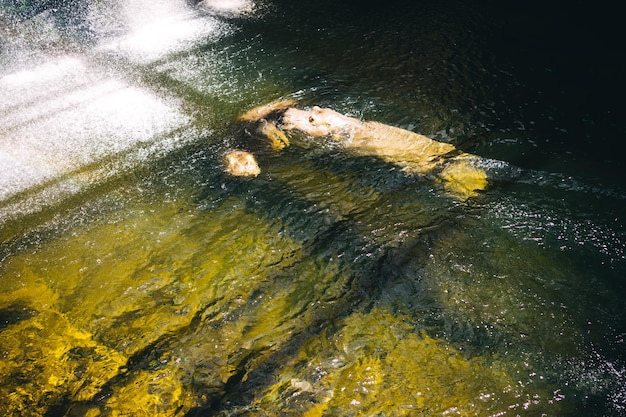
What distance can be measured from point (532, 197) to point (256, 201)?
1923 mm

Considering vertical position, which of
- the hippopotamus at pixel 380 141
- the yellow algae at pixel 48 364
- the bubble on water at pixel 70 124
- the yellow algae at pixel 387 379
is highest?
the bubble on water at pixel 70 124

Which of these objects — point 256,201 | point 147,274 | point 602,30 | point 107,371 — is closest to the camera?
point 107,371

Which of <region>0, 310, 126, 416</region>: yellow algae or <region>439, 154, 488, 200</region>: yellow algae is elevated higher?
<region>439, 154, 488, 200</region>: yellow algae

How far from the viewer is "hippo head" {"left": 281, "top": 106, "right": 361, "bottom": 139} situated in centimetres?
379

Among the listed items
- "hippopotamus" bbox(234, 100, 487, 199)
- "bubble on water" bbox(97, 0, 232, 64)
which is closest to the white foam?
"bubble on water" bbox(97, 0, 232, 64)

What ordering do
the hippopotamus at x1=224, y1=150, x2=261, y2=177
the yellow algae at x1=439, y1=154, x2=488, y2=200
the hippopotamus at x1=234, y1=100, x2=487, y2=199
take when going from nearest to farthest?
the yellow algae at x1=439, y1=154, x2=488, y2=200, the hippopotamus at x1=234, y1=100, x2=487, y2=199, the hippopotamus at x1=224, y1=150, x2=261, y2=177

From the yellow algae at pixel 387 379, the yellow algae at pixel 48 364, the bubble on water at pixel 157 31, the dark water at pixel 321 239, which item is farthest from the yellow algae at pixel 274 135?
the bubble on water at pixel 157 31

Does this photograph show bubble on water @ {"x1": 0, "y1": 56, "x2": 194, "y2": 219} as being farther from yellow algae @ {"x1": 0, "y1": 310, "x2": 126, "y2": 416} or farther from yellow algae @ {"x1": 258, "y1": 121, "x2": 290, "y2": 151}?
yellow algae @ {"x1": 0, "y1": 310, "x2": 126, "y2": 416}

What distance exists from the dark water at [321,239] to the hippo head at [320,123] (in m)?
0.17

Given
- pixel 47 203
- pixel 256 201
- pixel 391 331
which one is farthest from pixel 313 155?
pixel 47 203

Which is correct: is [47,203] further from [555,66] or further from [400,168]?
[555,66]

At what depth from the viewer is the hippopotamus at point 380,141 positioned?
326 centimetres

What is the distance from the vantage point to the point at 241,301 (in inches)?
101

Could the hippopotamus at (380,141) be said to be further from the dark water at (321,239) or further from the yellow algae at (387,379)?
the yellow algae at (387,379)
